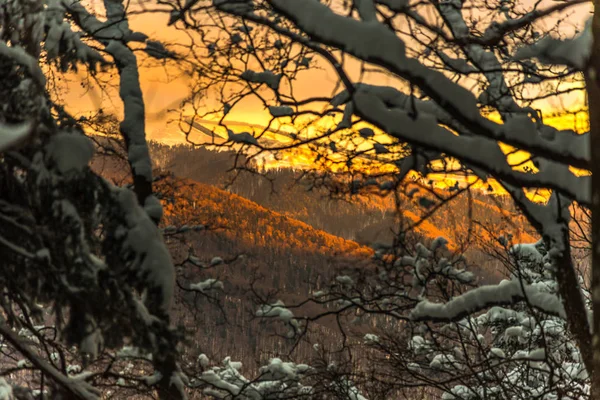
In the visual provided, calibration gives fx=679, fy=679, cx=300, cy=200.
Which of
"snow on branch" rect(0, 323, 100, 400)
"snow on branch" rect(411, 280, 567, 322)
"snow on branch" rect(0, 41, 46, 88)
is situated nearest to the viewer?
"snow on branch" rect(0, 323, 100, 400)

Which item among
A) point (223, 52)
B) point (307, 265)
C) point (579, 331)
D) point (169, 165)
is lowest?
point (579, 331)

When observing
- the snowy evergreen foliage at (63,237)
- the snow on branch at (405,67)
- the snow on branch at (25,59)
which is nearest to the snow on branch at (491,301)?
the snowy evergreen foliage at (63,237)

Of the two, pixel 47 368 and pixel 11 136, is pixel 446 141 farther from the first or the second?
pixel 47 368

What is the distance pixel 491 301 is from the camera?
542cm

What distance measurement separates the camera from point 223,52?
5914 mm

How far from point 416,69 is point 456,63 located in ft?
7.74

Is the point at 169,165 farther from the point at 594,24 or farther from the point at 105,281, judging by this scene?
the point at 594,24

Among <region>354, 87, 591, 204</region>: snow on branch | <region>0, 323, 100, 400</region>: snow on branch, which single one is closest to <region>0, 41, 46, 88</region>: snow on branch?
<region>0, 323, 100, 400</region>: snow on branch

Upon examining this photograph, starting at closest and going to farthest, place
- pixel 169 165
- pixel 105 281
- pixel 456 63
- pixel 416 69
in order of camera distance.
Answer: pixel 416 69
pixel 105 281
pixel 456 63
pixel 169 165

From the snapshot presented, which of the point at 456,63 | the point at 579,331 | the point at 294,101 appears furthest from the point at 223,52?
the point at 579,331

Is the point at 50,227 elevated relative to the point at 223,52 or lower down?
lower down

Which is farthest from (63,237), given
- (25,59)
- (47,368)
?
(25,59)

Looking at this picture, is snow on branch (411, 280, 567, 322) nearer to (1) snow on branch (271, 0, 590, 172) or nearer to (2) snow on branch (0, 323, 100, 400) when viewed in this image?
(1) snow on branch (271, 0, 590, 172)

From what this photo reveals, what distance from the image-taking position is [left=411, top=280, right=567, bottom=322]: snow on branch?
538 centimetres
